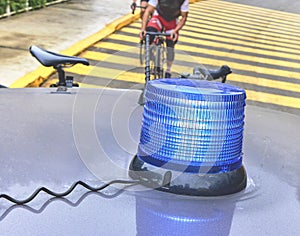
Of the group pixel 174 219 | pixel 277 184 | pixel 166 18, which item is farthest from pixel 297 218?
pixel 166 18

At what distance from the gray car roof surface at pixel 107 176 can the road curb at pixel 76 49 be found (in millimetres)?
5408

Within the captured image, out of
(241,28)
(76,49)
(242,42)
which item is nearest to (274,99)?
(76,49)

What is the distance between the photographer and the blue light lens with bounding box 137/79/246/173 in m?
1.50

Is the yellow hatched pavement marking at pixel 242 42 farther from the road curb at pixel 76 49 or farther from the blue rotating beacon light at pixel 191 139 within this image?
the blue rotating beacon light at pixel 191 139

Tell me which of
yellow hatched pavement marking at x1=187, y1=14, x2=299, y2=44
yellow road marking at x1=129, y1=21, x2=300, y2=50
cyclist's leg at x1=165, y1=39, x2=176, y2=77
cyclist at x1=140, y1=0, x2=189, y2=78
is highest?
cyclist's leg at x1=165, y1=39, x2=176, y2=77

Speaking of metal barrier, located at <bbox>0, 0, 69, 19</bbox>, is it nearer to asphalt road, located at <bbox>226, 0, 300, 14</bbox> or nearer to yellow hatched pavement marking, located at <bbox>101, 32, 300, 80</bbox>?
yellow hatched pavement marking, located at <bbox>101, 32, 300, 80</bbox>

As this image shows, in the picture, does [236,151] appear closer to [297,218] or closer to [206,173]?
[206,173]

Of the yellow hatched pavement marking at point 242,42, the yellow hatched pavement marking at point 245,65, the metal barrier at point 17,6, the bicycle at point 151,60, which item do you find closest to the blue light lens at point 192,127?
the bicycle at point 151,60

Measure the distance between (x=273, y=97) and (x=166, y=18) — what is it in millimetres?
2347

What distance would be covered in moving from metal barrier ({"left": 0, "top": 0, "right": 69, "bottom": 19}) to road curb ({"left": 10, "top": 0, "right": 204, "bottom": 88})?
7.60 feet

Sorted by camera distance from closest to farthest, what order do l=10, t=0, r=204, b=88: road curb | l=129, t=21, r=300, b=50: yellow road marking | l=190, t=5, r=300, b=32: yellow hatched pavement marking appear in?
l=10, t=0, r=204, b=88: road curb
l=129, t=21, r=300, b=50: yellow road marking
l=190, t=5, r=300, b=32: yellow hatched pavement marking

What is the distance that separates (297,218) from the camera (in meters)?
1.57

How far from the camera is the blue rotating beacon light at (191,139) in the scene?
1.51 metres

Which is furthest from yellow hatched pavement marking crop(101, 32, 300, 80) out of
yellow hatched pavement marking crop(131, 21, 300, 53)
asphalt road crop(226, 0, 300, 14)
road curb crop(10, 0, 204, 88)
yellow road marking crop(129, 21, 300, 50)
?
asphalt road crop(226, 0, 300, 14)
